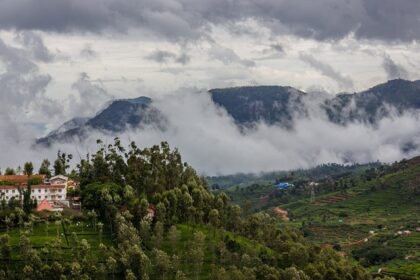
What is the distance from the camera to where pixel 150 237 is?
137 metres

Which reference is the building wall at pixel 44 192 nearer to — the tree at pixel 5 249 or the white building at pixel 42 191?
the white building at pixel 42 191

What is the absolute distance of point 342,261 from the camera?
145875 millimetres

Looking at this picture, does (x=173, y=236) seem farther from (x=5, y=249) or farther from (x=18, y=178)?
(x=18, y=178)

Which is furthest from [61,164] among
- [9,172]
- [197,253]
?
[197,253]

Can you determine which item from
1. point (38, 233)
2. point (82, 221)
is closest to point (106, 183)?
point (82, 221)

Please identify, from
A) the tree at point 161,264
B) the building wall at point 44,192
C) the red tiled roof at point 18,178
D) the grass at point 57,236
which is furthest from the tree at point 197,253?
the red tiled roof at point 18,178

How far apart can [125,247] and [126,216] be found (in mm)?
12583

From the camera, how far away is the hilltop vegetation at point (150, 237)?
123562mm

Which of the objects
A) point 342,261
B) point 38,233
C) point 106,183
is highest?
point 106,183

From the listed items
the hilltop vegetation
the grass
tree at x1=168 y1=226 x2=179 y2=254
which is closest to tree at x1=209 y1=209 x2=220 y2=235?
the hilltop vegetation

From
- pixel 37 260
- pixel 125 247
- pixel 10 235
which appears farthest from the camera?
pixel 10 235

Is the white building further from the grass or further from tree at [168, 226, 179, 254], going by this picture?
tree at [168, 226, 179, 254]

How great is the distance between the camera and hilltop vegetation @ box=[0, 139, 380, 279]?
123562 millimetres

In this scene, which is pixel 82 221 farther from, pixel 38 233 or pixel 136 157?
pixel 136 157
